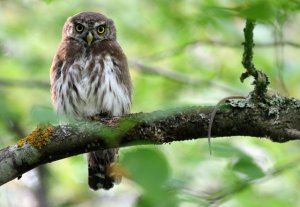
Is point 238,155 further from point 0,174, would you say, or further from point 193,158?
point 193,158

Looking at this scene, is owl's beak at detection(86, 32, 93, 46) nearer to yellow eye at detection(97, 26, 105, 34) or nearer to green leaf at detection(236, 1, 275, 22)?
yellow eye at detection(97, 26, 105, 34)

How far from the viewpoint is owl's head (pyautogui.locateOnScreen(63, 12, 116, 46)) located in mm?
4941

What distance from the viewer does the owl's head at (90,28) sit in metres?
4.94

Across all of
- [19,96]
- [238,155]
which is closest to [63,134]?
[238,155]

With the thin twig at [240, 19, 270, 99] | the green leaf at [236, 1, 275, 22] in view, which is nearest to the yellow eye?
the thin twig at [240, 19, 270, 99]

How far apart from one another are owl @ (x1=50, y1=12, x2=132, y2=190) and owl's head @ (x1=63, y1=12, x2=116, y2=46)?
28mm

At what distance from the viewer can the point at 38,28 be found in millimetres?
7098

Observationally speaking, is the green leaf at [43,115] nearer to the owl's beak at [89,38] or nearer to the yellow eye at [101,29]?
the owl's beak at [89,38]

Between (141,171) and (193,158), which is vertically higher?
(141,171)

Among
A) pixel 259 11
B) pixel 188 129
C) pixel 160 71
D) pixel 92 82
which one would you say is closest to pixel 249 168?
pixel 188 129

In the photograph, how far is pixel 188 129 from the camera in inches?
108

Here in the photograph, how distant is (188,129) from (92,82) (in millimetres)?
1806

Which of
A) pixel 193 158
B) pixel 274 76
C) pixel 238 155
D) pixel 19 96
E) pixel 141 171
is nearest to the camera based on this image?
pixel 141 171

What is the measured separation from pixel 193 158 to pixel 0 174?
235 centimetres
